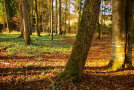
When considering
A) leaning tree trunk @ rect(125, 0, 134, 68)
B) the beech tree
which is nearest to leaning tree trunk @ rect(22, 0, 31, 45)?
the beech tree

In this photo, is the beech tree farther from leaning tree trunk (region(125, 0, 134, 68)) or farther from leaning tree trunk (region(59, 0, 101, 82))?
leaning tree trunk (region(59, 0, 101, 82))

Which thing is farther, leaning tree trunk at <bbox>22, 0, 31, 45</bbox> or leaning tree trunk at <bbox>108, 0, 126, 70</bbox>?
leaning tree trunk at <bbox>22, 0, 31, 45</bbox>

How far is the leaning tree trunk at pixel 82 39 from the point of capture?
10.8 ft

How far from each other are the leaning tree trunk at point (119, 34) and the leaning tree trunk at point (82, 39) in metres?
2.07

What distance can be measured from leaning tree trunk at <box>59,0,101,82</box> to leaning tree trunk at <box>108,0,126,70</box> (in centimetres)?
207

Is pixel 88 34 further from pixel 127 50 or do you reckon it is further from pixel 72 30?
pixel 72 30

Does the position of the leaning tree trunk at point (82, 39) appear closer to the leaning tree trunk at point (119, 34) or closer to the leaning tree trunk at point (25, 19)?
the leaning tree trunk at point (119, 34)

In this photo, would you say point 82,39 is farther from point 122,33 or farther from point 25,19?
point 25,19

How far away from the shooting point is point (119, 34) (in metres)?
4.91

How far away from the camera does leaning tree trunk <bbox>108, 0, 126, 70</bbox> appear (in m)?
4.83

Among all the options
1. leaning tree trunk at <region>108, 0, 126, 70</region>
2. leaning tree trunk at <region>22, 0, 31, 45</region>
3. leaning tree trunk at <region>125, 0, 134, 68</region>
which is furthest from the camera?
leaning tree trunk at <region>22, 0, 31, 45</region>

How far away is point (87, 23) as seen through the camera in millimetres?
3324

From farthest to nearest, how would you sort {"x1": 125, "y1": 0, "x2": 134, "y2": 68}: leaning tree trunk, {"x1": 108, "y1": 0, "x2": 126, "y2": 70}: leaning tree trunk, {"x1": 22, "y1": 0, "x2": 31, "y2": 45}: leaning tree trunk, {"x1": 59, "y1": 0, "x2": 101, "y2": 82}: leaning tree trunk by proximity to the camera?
{"x1": 22, "y1": 0, "x2": 31, "y2": 45}: leaning tree trunk, {"x1": 125, "y1": 0, "x2": 134, "y2": 68}: leaning tree trunk, {"x1": 108, "y1": 0, "x2": 126, "y2": 70}: leaning tree trunk, {"x1": 59, "y1": 0, "x2": 101, "y2": 82}: leaning tree trunk

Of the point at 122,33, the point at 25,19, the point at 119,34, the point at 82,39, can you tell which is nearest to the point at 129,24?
the point at 122,33
